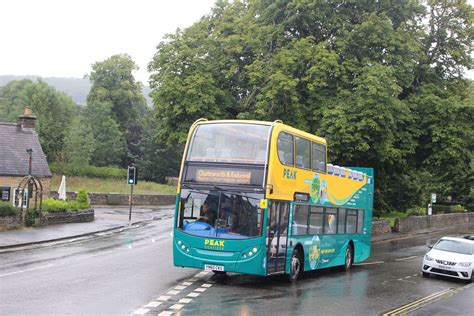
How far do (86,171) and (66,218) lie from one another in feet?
119

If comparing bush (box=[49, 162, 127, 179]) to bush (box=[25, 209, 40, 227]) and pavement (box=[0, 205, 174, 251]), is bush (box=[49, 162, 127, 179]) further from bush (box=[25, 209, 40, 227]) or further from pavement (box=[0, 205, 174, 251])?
bush (box=[25, 209, 40, 227])

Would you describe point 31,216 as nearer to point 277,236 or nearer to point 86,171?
point 277,236

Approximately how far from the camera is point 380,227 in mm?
40062

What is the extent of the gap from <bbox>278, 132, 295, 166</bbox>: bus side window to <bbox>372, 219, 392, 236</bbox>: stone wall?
956 inches

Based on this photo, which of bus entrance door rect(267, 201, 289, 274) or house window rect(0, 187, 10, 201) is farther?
house window rect(0, 187, 10, 201)

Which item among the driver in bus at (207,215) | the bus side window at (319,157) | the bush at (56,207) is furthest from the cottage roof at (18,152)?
the driver in bus at (207,215)

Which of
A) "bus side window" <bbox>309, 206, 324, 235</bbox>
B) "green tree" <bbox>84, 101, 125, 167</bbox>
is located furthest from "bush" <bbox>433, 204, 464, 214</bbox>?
"bus side window" <bbox>309, 206, 324, 235</bbox>

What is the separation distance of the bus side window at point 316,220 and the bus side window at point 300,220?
0.40 meters

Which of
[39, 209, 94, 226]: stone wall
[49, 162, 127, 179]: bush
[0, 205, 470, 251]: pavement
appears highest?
[49, 162, 127, 179]: bush

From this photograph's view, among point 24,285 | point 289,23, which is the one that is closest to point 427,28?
point 289,23

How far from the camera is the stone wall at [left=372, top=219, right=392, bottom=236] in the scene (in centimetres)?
3892

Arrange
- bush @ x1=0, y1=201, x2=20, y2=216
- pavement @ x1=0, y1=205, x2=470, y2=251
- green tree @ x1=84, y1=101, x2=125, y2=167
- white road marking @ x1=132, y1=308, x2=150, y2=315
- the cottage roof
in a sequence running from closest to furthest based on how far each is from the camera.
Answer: white road marking @ x1=132, y1=308, x2=150, y2=315 < pavement @ x1=0, y1=205, x2=470, y2=251 < bush @ x1=0, y1=201, x2=20, y2=216 < the cottage roof < green tree @ x1=84, y1=101, x2=125, y2=167

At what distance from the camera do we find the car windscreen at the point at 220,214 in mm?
14797

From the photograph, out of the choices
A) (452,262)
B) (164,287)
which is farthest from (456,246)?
(164,287)
